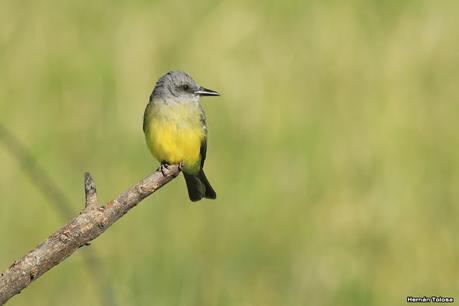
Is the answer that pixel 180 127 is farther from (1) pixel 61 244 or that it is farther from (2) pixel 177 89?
(1) pixel 61 244

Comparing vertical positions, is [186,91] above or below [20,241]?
above

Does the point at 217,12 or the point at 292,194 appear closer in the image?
the point at 292,194

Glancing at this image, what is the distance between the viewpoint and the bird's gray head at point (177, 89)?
6.18 meters

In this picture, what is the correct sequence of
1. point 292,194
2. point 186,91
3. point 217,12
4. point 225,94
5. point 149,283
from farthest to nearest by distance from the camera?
point 217,12 → point 225,94 → point 292,194 → point 149,283 → point 186,91

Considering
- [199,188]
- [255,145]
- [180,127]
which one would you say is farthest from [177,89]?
[255,145]

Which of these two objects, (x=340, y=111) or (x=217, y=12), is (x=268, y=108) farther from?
(x=217, y=12)

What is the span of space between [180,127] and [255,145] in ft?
8.33

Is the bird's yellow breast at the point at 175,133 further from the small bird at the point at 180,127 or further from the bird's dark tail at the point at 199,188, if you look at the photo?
the bird's dark tail at the point at 199,188

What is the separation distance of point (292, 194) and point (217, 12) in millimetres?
2735

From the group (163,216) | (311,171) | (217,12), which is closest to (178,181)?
(163,216)

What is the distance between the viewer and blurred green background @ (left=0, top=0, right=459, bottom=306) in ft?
24.0

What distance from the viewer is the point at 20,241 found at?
762 cm

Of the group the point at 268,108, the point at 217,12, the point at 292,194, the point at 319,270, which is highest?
the point at 217,12

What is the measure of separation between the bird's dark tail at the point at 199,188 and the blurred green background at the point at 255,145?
0.72 m
